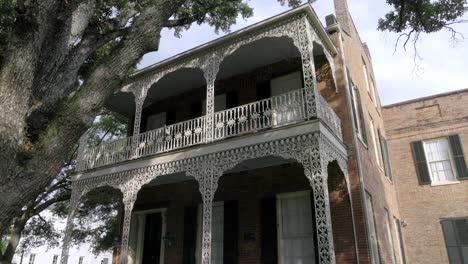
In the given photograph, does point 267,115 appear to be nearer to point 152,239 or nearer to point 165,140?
point 165,140

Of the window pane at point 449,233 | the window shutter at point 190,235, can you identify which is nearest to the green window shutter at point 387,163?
the window pane at point 449,233

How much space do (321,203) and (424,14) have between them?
6.35m

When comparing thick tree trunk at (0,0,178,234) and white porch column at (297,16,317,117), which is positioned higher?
white porch column at (297,16,317,117)

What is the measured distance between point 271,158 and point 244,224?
84.2 inches

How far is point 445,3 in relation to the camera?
945cm

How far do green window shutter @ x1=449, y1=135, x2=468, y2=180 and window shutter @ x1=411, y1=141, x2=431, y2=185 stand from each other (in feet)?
3.43

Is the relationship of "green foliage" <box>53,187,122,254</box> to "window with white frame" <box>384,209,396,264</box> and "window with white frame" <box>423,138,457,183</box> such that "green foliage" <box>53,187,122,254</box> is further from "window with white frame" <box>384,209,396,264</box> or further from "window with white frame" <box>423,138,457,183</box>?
"window with white frame" <box>423,138,457,183</box>

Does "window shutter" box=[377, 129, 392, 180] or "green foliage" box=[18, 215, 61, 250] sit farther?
"green foliage" box=[18, 215, 61, 250]

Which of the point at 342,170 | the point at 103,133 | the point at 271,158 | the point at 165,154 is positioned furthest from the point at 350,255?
the point at 103,133

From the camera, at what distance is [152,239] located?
12102mm

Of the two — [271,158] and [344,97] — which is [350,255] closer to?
[271,158]

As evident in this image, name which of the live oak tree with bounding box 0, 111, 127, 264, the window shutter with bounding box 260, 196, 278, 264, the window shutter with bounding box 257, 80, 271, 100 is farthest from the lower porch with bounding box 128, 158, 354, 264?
the live oak tree with bounding box 0, 111, 127, 264

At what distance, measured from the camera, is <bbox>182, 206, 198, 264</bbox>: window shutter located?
10664 millimetres

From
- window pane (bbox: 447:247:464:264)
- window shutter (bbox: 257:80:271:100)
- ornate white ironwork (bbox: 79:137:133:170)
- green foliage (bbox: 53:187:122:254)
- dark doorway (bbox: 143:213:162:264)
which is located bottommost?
window pane (bbox: 447:247:464:264)
